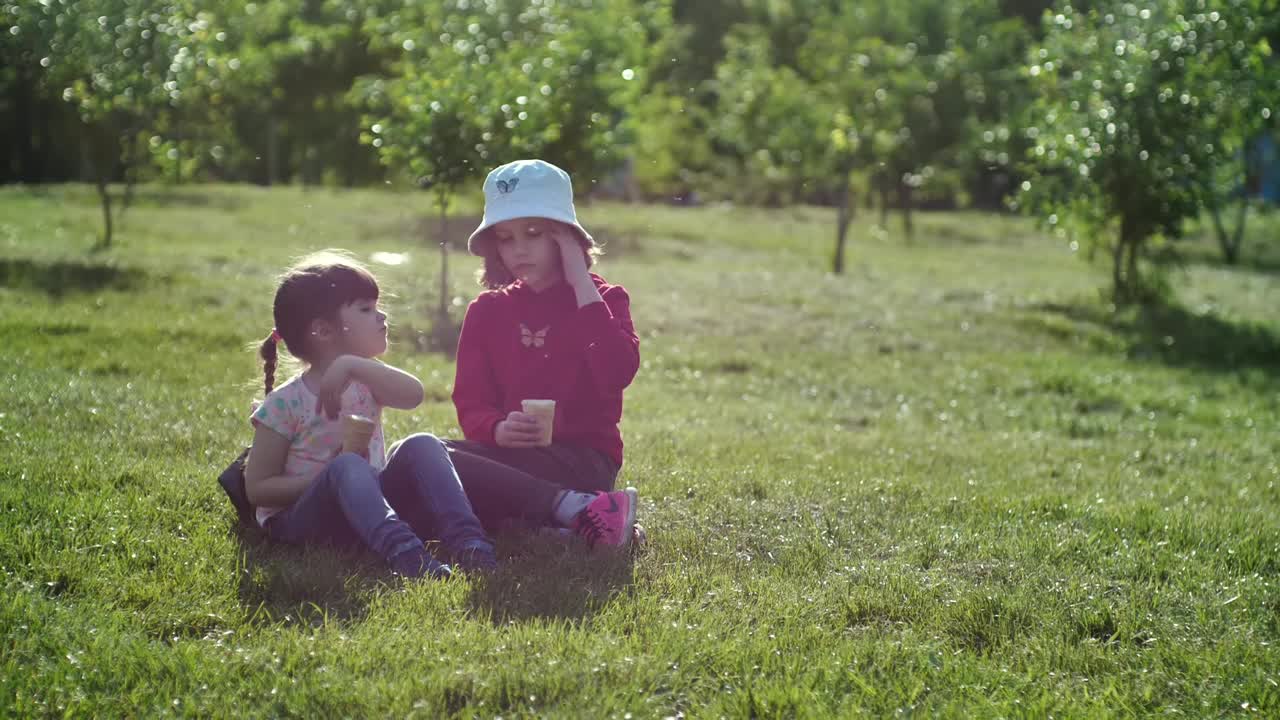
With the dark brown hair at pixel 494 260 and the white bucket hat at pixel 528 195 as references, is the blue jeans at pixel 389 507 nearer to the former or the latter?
the dark brown hair at pixel 494 260

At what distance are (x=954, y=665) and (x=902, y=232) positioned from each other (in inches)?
1380

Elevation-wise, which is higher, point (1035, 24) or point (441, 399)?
point (1035, 24)

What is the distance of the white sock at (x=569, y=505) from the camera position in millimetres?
5102

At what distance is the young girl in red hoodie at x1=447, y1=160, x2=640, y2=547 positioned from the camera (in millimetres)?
5016

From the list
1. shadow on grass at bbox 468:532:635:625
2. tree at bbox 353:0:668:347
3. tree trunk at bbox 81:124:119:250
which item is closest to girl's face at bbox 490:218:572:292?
shadow on grass at bbox 468:532:635:625

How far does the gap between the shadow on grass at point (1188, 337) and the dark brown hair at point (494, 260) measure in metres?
10.8

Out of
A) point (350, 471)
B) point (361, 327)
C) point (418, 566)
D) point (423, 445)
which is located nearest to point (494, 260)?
point (361, 327)

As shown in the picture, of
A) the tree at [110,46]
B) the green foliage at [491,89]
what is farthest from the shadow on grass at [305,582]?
the tree at [110,46]

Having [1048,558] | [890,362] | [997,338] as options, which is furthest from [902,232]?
[1048,558]

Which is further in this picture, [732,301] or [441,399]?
[732,301]

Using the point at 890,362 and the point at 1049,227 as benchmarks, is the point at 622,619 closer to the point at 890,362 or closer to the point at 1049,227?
the point at 890,362

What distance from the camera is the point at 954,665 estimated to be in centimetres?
406

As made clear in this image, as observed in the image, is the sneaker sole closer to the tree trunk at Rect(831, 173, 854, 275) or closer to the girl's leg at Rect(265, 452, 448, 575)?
the girl's leg at Rect(265, 452, 448, 575)

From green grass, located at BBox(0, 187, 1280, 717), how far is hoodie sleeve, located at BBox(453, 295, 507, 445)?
0.46 metres
